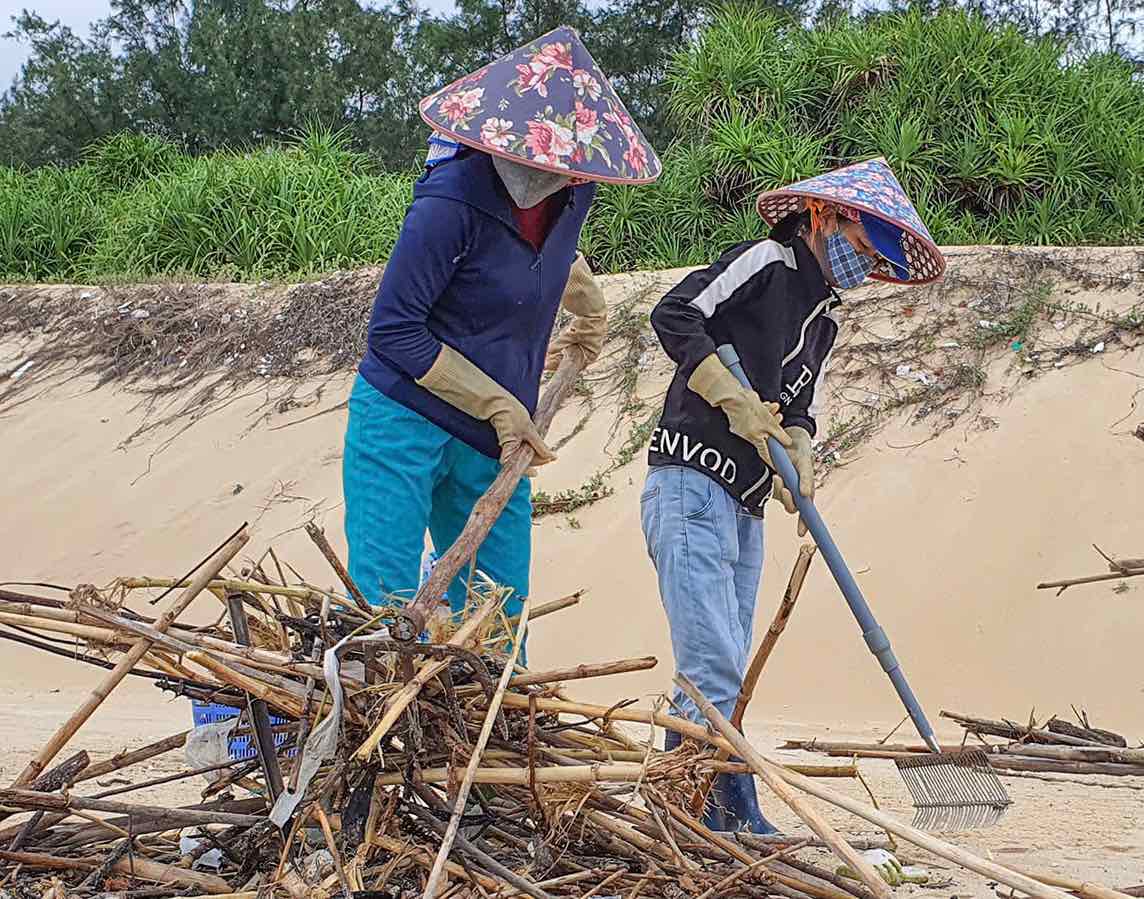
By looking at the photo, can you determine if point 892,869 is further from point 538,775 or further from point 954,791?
point 538,775

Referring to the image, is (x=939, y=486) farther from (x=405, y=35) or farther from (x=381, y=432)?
(x=405, y=35)

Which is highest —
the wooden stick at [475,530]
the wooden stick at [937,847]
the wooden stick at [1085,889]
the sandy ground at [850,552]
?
the wooden stick at [475,530]

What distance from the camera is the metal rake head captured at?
2887 mm

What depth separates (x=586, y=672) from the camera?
242 cm

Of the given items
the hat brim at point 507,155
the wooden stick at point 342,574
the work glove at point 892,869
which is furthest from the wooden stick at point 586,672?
the hat brim at point 507,155

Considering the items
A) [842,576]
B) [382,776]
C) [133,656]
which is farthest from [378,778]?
[842,576]

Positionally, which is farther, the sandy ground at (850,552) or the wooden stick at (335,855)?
the sandy ground at (850,552)

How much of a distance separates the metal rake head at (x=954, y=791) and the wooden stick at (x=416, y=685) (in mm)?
1003

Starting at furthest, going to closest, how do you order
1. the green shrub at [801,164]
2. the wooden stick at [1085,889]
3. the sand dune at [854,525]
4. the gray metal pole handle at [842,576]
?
the green shrub at [801,164], the sand dune at [854,525], the gray metal pole handle at [842,576], the wooden stick at [1085,889]

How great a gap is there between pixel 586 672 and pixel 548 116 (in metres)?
1.27

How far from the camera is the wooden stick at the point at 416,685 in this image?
2.18 meters

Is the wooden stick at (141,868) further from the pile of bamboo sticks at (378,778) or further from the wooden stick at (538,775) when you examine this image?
the wooden stick at (538,775)

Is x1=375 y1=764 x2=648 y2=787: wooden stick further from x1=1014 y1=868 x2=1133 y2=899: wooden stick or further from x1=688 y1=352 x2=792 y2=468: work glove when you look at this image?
x1=688 y1=352 x2=792 y2=468: work glove

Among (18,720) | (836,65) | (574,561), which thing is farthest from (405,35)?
(18,720)
